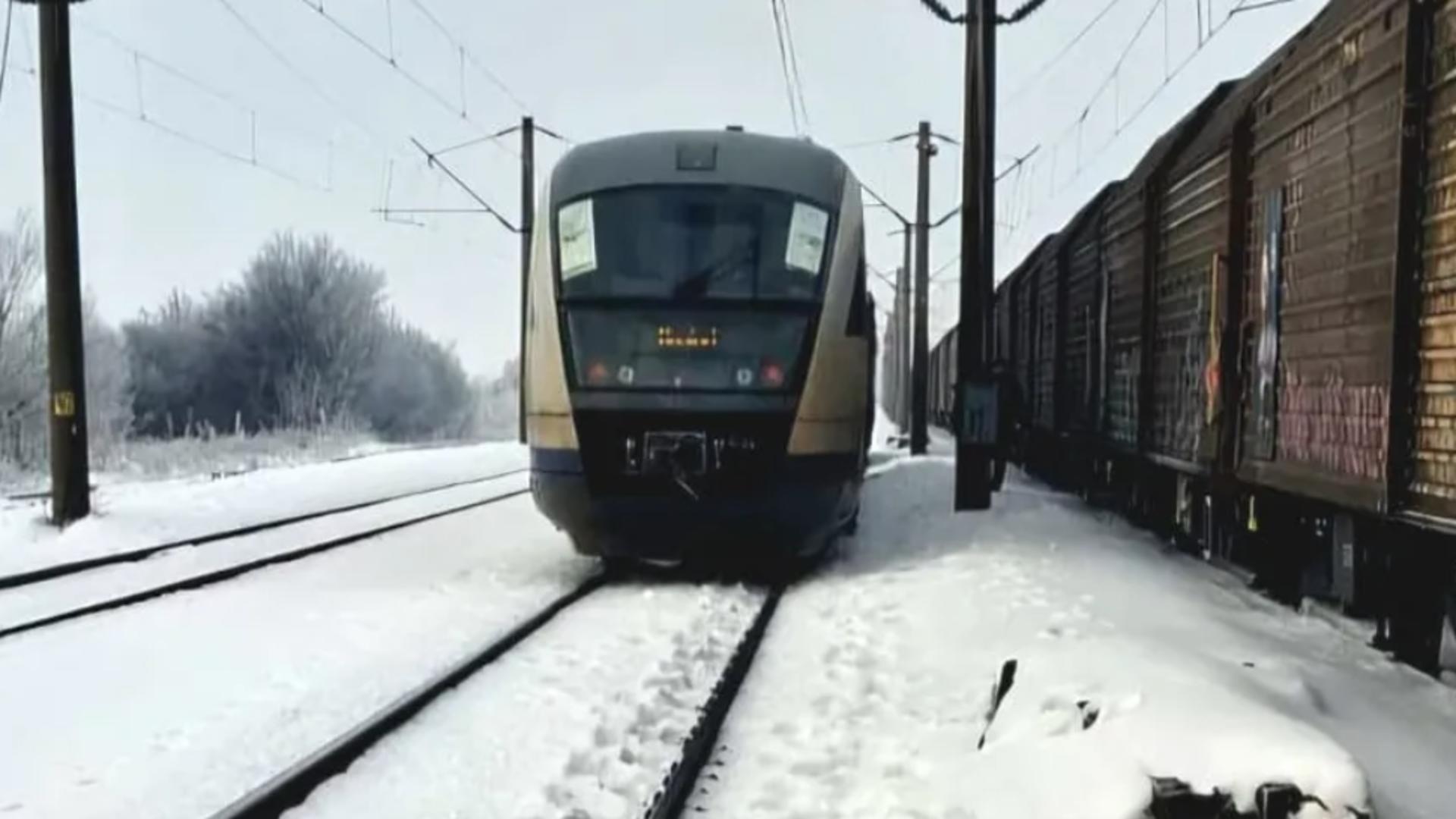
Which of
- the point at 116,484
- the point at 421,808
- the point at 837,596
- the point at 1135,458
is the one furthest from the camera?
the point at 116,484

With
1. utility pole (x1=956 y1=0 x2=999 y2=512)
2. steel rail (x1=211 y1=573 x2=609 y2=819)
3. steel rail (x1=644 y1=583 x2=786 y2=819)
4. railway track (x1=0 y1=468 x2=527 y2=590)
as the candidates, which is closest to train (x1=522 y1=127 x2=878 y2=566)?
steel rail (x1=644 y1=583 x2=786 y2=819)

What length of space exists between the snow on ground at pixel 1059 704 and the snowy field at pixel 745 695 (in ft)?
0.05

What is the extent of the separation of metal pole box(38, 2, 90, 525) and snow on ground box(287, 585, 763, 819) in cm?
721

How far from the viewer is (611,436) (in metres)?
8.25

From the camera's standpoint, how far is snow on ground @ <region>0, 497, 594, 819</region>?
4258 mm

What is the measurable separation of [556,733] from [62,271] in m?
9.38

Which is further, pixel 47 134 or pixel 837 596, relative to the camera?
pixel 47 134

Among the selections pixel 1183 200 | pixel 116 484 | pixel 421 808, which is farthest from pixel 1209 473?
pixel 116 484

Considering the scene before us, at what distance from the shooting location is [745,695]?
17.9 feet

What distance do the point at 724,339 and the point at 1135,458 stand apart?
4607mm

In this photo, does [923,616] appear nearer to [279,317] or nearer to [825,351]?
[825,351]

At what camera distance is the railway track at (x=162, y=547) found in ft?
30.1

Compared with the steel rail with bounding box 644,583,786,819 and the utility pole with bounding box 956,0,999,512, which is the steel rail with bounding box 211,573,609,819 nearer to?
the steel rail with bounding box 644,583,786,819

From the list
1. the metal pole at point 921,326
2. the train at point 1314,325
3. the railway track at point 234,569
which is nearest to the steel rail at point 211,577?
the railway track at point 234,569
